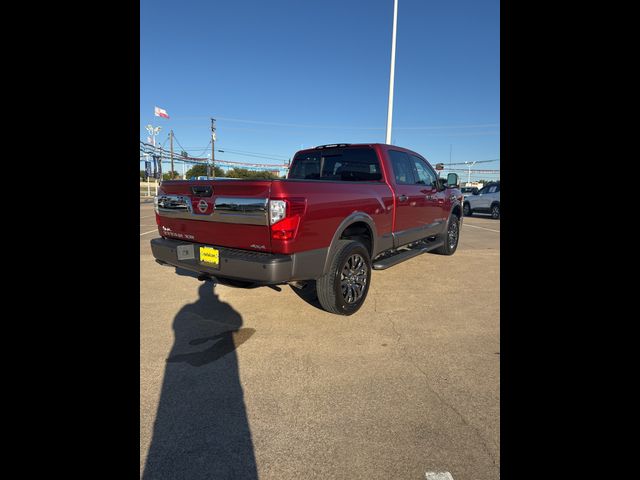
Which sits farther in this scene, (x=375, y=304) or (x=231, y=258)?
(x=375, y=304)

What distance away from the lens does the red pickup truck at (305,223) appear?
9.07 ft

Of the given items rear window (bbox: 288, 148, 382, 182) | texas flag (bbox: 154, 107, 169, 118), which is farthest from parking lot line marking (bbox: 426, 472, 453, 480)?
texas flag (bbox: 154, 107, 169, 118)

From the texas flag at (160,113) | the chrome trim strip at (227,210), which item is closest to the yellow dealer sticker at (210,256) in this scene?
the chrome trim strip at (227,210)

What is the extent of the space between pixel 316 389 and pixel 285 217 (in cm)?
133

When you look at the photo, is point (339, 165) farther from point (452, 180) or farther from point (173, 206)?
point (452, 180)

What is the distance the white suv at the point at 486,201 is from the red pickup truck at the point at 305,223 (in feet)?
42.7

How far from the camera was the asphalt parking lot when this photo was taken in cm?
169
